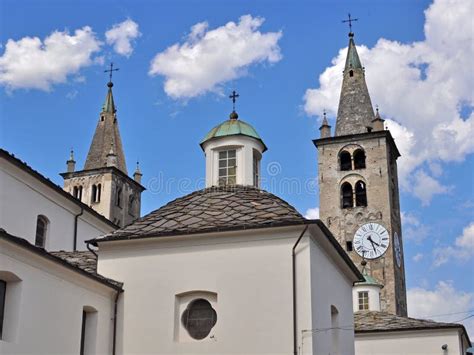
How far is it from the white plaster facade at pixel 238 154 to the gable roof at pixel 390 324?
1012 centimetres

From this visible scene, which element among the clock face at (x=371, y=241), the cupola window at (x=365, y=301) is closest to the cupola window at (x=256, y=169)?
the cupola window at (x=365, y=301)

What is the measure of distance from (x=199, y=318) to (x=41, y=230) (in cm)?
900

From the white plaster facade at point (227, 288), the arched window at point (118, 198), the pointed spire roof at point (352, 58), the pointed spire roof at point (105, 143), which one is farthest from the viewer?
the pointed spire roof at point (105, 143)

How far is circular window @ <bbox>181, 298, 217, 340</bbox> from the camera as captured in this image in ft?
48.3

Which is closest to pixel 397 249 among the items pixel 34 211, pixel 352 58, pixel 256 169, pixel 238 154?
pixel 352 58

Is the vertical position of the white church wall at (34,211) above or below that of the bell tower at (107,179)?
below

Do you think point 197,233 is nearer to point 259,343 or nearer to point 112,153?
point 259,343

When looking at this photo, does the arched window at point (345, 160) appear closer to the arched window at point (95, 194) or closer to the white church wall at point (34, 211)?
the arched window at point (95, 194)

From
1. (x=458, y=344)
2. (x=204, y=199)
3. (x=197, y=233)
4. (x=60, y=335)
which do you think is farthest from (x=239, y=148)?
(x=458, y=344)

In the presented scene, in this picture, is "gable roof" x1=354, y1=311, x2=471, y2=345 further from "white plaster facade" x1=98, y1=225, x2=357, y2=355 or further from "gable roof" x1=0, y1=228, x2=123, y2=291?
"gable roof" x1=0, y1=228, x2=123, y2=291

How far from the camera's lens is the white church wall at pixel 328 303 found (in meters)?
14.4

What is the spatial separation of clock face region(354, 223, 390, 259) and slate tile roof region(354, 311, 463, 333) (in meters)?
18.8

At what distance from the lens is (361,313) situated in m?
29.5

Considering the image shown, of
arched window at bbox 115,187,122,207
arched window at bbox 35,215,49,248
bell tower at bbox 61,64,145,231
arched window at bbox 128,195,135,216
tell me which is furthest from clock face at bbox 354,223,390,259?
arched window at bbox 35,215,49,248
